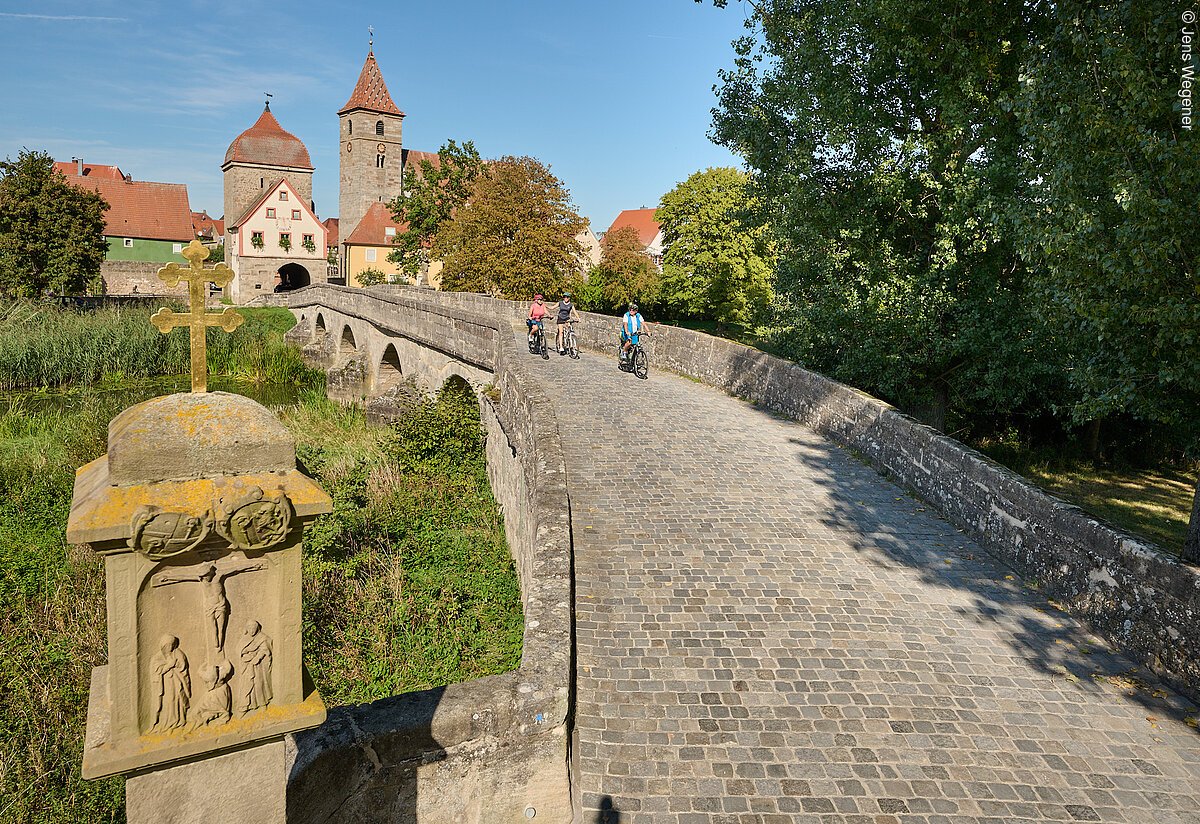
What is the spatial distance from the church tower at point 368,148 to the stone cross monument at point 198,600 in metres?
66.9

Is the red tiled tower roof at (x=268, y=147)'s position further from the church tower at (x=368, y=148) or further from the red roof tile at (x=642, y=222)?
the red roof tile at (x=642, y=222)

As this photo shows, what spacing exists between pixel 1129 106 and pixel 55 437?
21264 millimetres

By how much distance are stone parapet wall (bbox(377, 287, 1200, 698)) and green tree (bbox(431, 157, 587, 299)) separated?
21.4 meters

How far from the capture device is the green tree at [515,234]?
3425 cm

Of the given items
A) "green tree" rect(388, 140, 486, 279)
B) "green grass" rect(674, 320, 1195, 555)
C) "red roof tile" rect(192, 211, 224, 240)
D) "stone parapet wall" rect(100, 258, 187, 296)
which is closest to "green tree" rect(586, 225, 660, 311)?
"green tree" rect(388, 140, 486, 279)

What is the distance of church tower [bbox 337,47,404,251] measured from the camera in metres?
65.7

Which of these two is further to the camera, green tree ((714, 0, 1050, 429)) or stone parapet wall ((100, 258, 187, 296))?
stone parapet wall ((100, 258, 187, 296))

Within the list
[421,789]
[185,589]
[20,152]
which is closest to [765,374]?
Result: [421,789]

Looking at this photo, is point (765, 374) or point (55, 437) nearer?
point (765, 374)

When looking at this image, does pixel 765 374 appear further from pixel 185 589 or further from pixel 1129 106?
pixel 185 589

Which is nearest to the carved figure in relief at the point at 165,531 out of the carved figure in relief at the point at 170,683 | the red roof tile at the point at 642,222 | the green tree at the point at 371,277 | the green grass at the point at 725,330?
the carved figure in relief at the point at 170,683

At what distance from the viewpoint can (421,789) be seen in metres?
4.61

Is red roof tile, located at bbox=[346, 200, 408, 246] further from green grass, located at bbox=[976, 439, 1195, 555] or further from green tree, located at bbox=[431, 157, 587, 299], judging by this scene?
green grass, located at bbox=[976, 439, 1195, 555]

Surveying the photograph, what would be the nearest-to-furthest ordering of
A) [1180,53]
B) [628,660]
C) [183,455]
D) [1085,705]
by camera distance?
[183,455], [1085,705], [628,660], [1180,53]
